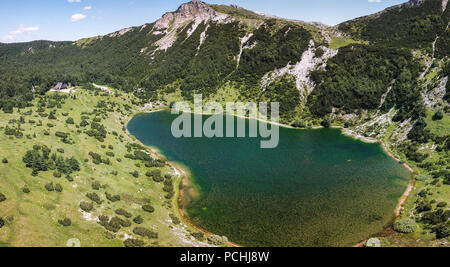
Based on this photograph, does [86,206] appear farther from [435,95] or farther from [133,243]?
[435,95]

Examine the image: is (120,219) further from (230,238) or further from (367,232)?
(367,232)

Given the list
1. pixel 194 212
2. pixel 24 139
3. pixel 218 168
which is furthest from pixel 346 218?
pixel 24 139

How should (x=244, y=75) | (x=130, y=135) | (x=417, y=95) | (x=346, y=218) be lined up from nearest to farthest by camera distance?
(x=346, y=218)
(x=417, y=95)
(x=130, y=135)
(x=244, y=75)

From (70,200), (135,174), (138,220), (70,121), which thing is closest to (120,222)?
(138,220)

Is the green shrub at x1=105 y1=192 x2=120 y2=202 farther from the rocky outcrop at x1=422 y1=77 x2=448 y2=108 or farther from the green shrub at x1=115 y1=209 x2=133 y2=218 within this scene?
the rocky outcrop at x1=422 y1=77 x2=448 y2=108

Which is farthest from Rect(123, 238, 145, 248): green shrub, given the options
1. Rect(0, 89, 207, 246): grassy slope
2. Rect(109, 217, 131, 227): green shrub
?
Rect(109, 217, 131, 227): green shrub

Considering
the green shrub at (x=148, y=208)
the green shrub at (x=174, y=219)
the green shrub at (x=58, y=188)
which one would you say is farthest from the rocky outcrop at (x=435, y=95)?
the green shrub at (x=58, y=188)
